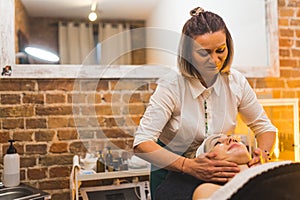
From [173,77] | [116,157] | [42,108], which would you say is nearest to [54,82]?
[42,108]

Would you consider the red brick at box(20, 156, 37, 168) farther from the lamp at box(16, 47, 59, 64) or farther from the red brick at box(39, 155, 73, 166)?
the lamp at box(16, 47, 59, 64)

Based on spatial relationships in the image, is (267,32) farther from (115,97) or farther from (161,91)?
(161,91)

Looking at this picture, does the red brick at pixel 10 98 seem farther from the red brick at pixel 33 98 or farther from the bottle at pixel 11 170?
the bottle at pixel 11 170

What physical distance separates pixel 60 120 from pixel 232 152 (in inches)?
51.7

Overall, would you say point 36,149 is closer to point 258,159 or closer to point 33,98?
point 33,98

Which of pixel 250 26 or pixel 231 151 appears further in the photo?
pixel 250 26

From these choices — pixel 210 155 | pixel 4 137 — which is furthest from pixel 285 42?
pixel 4 137

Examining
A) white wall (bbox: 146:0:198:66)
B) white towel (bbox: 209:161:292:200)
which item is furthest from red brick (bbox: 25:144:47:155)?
white towel (bbox: 209:161:292:200)

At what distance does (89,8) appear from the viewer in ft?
9.16

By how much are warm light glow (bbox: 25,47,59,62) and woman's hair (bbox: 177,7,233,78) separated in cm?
130

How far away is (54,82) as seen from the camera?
2.16 meters

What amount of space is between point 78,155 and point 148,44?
153cm

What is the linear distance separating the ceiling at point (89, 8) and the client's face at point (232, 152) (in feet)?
6.11

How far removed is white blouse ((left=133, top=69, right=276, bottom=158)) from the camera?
1.33 m
